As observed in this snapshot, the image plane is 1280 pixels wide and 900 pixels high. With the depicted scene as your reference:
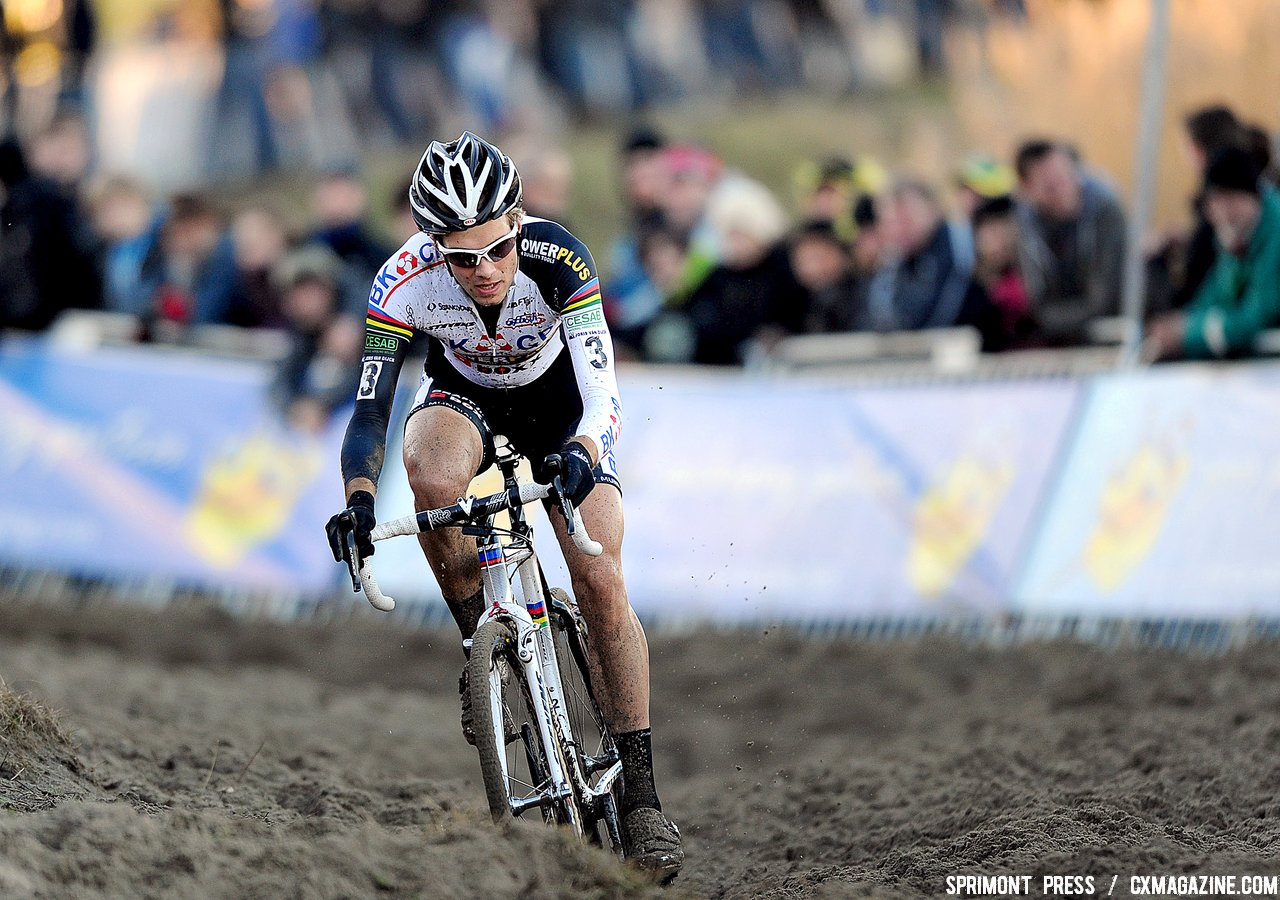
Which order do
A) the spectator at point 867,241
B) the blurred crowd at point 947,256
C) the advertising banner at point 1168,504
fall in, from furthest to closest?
the spectator at point 867,241 < the blurred crowd at point 947,256 < the advertising banner at point 1168,504

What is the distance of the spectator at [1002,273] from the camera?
1230 centimetres

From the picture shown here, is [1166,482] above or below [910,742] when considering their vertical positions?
above

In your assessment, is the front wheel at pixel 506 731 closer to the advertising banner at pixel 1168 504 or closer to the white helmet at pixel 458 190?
the white helmet at pixel 458 190

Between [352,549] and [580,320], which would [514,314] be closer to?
[580,320]

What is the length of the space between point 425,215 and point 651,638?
6.29m

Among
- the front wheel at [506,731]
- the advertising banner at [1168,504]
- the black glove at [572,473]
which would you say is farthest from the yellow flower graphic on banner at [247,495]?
the black glove at [572,473]

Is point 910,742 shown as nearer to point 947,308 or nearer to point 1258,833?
point 1258,833

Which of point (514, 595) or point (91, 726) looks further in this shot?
point (91, 726)

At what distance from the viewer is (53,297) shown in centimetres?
1505

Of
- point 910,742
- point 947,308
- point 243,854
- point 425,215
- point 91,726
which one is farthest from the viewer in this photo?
point 947,308

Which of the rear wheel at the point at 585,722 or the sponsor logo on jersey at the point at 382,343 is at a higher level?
the sponsor logo on jersey at the point at 382,343

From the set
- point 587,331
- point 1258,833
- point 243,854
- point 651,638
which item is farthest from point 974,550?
point 243,854

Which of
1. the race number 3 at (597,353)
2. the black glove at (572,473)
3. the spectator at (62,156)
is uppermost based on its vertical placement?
the spectator at (62,156)

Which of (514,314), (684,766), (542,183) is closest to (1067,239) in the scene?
(542,183)
